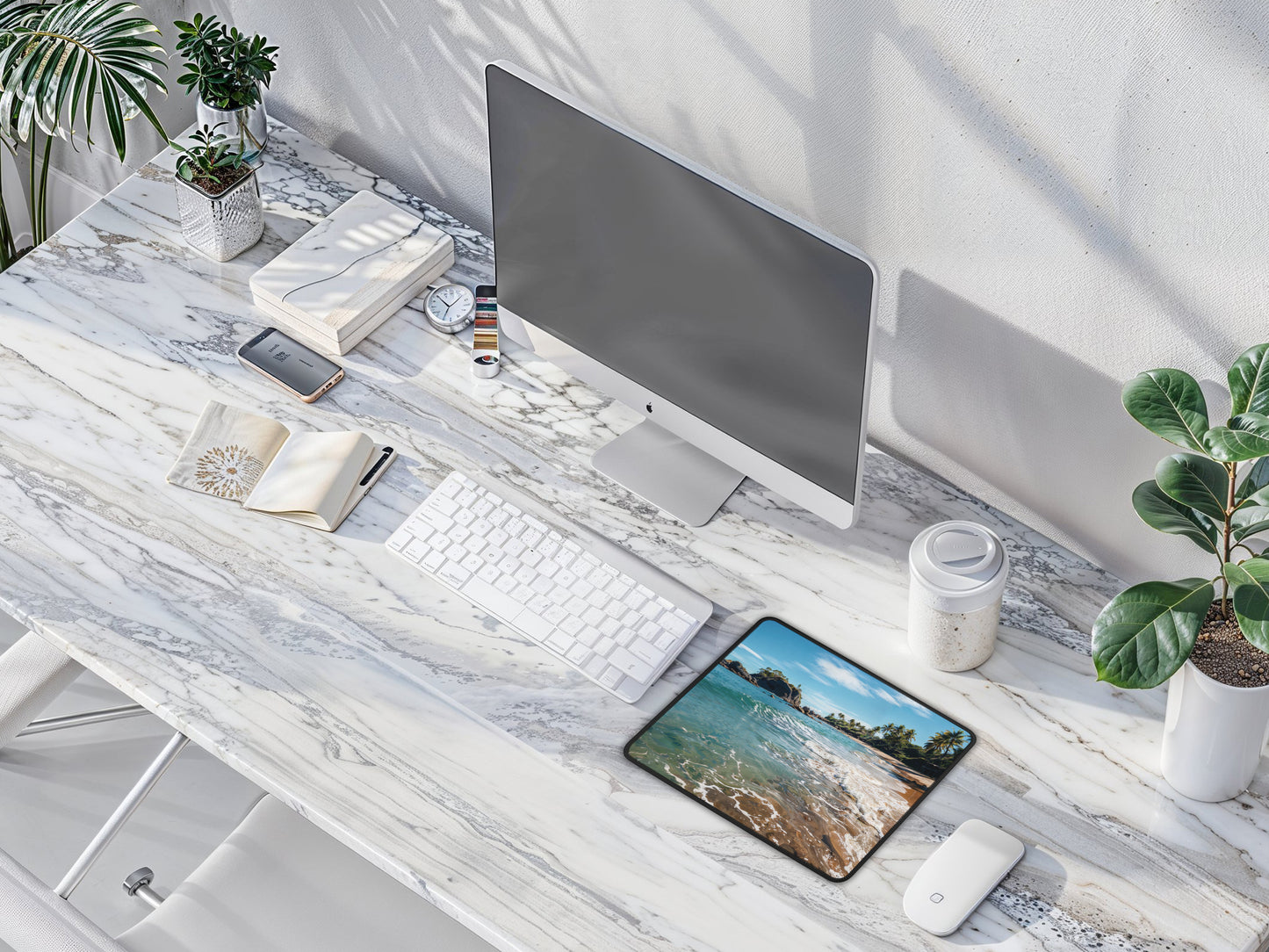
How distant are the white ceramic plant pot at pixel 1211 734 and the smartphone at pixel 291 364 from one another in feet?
3.50

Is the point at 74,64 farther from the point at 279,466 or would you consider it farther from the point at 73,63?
the point at 279,466

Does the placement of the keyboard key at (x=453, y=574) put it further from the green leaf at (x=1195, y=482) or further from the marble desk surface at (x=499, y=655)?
the green leaf at (x=1195, y=482)

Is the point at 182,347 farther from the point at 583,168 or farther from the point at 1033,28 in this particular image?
the point at 1033,28

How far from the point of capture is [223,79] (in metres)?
1.84

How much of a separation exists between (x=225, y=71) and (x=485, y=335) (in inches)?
20.1

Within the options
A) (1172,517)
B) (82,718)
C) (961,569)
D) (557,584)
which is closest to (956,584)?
(961,569)

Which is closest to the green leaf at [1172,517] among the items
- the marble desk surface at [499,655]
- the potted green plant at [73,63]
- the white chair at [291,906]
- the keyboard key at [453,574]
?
the marble desk surface at [499,655]

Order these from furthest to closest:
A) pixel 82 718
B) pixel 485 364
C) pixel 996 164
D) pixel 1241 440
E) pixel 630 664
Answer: pixel 82 718 < pixel 485 364 < pixel 630 664 < pixel 996 164 < pixel 1241 440

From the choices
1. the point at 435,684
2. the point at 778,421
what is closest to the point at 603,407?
the point at 778,421

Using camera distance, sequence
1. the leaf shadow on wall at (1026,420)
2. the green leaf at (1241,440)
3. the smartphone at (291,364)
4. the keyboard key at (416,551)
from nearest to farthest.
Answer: the green leaf at (1241,440), the leaf shadow on wall at (1026,420), the keyboard key at (416,551), the smartphone at (291,364)

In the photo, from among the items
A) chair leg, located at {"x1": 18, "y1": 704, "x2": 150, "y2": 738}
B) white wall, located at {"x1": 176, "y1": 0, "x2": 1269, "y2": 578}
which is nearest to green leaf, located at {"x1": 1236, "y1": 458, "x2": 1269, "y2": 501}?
white wall, located at {"x1": 176, "y1": 0, "x2": 1269, "y2": 578}

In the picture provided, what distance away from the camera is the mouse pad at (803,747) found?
1.40 m

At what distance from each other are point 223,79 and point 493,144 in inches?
20.9

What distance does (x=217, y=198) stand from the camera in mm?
1803
